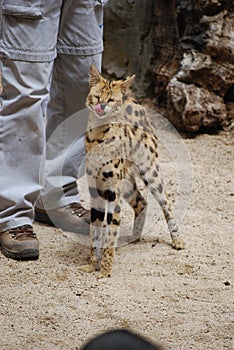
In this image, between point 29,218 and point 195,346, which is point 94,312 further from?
point 29,218

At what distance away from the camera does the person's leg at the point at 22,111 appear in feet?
10.1

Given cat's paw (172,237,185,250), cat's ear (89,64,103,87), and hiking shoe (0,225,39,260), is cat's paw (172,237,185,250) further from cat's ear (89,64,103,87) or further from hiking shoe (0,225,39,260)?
cat's ear (89,64,103,87)

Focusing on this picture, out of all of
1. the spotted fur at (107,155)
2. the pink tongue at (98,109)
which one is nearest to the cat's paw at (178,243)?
the spotted fur at (107,155)

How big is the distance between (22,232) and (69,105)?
2.38 ft

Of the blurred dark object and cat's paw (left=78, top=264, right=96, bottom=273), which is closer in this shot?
the blurred dark object

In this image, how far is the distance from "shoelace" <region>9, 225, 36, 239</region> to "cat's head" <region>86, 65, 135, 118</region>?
676 millimetres

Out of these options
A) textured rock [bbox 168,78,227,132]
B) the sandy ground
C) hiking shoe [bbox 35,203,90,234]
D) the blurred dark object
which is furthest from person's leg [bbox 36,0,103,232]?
the blurred dark object

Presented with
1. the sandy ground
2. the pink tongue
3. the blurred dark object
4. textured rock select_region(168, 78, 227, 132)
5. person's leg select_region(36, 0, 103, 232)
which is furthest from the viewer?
textured rock select_region(168, 78, 227, 132)

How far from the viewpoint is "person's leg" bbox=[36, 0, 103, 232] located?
11.1 ft

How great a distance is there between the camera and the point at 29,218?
11.0ft

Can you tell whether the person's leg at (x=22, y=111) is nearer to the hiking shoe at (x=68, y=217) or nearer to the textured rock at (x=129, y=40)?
the hiking shoe at (x=68, y=217)

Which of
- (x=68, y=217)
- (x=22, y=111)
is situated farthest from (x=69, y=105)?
(x=68, y=217)

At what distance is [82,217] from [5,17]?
1128 mm

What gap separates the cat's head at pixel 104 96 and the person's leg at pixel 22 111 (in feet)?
0.82
